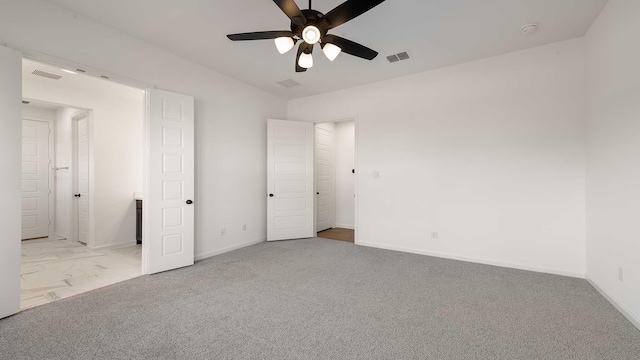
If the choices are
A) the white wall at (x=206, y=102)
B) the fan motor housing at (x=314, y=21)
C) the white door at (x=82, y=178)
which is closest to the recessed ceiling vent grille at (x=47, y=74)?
the white door at (x=82, y=178)

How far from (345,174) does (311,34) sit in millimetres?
4747

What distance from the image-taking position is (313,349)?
1.90 metres

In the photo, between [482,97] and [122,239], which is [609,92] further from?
[122,239]

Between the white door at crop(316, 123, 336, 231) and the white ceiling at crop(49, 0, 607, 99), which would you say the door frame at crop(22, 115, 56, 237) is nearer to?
the white ceiling at crop(49, 0, 607, 99)

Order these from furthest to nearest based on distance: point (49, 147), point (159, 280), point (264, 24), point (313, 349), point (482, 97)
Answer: point (49, 147)
point (482, 97)
point (159, 280)
point (264, 24)
point (313, 349)

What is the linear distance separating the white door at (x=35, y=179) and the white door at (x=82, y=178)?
1068 millimetres

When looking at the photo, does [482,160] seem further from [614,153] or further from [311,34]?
[311,34]

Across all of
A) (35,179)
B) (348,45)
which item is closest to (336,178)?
(348,45)

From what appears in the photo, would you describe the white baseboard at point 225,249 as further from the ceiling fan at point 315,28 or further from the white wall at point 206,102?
the ceiling fan at point 315,28

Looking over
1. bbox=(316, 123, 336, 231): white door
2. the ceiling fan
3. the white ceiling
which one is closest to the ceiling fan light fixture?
the ceiling fan

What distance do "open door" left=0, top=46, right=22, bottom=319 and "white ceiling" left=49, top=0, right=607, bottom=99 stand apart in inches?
34.3

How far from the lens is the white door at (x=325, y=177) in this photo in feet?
20.1

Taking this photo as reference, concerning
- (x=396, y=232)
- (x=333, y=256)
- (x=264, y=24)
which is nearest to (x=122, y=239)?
(x=333, y=256)

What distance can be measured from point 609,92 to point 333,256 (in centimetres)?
369
